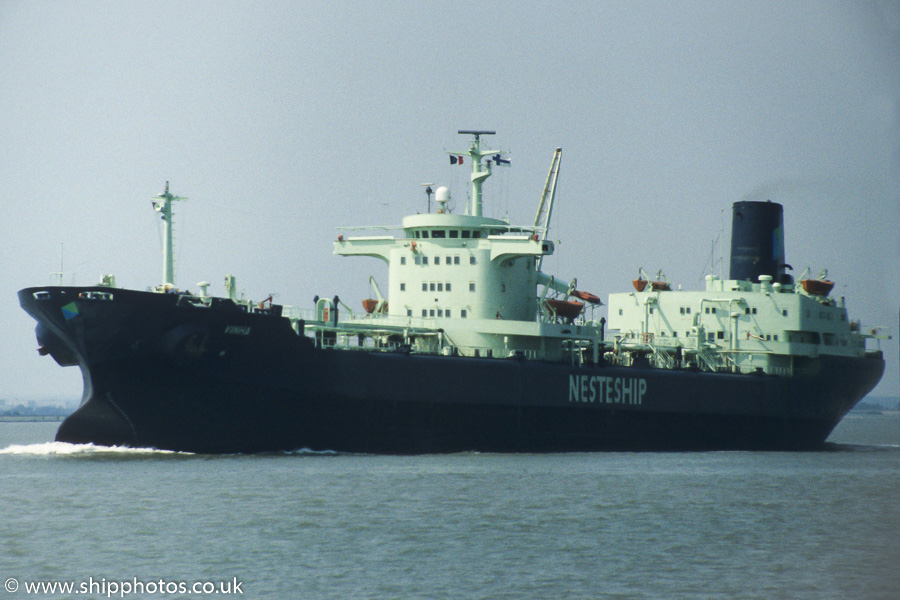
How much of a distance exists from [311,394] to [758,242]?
78.4ft

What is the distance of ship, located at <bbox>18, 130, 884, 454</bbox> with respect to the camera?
32406 mm

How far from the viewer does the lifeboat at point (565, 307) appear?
43438 millimetres

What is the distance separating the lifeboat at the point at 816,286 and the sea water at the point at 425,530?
17694 mm

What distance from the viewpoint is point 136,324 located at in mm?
31828

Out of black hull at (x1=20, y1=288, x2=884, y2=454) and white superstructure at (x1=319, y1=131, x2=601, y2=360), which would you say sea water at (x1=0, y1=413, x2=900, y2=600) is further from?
white superstructure at (x1=319, y1=131, x2=601, y2=360)

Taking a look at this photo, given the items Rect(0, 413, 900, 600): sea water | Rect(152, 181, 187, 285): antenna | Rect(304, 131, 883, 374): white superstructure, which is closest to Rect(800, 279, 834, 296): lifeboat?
Rect(304, 131, 883, 374): white superstructure

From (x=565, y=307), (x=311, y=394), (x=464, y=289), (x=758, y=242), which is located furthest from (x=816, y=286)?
(x=311, y=394)

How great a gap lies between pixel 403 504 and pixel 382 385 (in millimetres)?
10906

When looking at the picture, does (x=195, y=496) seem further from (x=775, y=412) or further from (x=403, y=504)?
(x=775, y=412)

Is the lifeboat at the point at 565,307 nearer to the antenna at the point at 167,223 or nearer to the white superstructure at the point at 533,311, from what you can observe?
the white superstructure at the point at 533,311

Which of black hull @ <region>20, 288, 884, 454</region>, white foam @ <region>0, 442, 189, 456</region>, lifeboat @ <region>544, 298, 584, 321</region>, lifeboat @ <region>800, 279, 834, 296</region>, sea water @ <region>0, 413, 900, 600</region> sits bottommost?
sea water @ <region>0, 413, 900, 600</region>

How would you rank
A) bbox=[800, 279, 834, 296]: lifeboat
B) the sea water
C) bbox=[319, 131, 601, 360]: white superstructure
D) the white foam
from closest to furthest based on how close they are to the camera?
the sea water < the white foam < bbox=[319, 131, 601, 360]: white superstructure < bbox=[800, 279, 834, 296]: lifeboat

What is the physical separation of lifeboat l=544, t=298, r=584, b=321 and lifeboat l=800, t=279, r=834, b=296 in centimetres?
1182

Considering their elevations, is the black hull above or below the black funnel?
below
